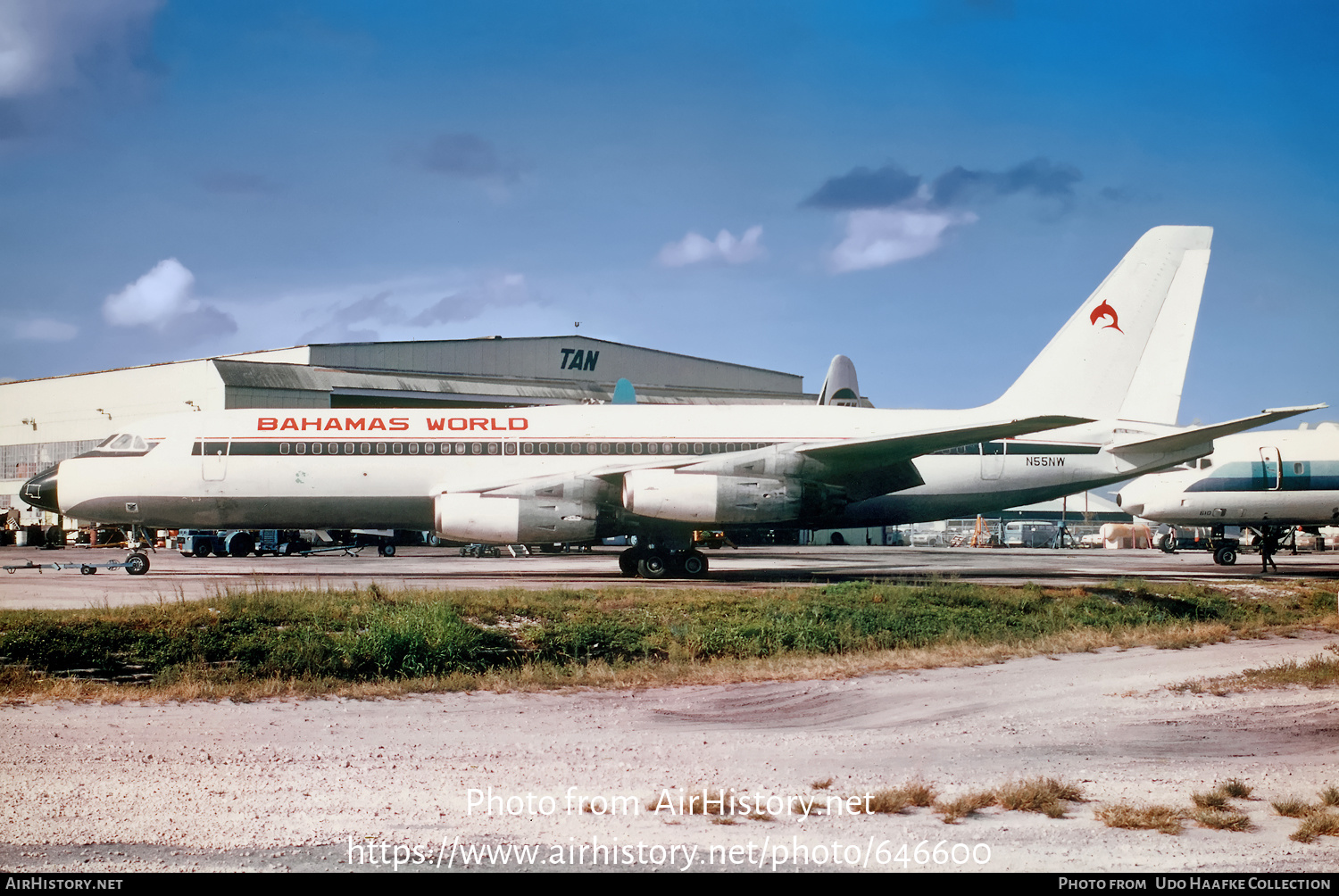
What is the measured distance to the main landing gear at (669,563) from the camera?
921 inches

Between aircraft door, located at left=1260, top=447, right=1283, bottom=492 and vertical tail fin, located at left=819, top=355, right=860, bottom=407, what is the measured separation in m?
21.7

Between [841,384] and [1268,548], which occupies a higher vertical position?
[841,384]

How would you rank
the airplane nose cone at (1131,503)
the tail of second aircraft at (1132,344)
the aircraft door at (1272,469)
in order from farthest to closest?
the airplane nose cone at (1131,503), the aircraft door at (1272,469), the tail of second aircraft at (1132,344)

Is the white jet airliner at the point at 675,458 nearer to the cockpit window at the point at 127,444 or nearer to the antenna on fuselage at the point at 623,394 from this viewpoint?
the cockpit window at the point at 127,444

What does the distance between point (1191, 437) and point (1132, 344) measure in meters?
3.40

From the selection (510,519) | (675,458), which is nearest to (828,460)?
(675,458)

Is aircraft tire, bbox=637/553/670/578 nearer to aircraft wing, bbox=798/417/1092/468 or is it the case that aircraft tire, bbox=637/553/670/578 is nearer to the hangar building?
aircraft wing, bbox=798/417/1092/468

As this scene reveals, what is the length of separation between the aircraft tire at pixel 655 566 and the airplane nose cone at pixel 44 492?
14305 mm

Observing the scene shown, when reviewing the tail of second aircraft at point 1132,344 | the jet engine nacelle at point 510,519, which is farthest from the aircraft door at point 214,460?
the tail of second aircraft at point 1132,344

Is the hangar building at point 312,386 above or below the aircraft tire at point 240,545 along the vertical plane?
above

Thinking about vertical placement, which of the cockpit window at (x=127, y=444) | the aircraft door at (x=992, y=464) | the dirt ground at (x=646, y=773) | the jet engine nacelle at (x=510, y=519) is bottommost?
the dirt ground at (x=646, y=773)

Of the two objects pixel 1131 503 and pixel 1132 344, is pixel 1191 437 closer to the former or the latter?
pixel 1132 344

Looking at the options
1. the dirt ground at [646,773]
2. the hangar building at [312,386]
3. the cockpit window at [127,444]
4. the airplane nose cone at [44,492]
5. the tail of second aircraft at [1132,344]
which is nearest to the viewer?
the dirt ground at [646,773]

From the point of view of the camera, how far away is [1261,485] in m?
28.8
